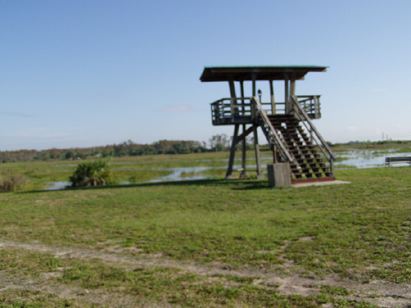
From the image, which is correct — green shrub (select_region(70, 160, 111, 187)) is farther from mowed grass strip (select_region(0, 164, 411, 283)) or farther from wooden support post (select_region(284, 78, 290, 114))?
wooden support post (select_region(284, 78, 290, 114))

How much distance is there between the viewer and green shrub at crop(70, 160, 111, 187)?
25234 millimetres

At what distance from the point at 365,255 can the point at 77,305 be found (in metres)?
4.16

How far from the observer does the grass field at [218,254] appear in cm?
466

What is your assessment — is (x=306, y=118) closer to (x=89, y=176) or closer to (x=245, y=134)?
(x=245, y=134)

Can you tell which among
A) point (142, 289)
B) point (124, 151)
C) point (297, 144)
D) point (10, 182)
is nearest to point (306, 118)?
point (297, 144)

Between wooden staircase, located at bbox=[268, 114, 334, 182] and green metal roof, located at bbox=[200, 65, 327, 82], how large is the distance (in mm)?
2292

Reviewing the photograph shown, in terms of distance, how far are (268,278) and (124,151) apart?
457 feet

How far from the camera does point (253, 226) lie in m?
8.25

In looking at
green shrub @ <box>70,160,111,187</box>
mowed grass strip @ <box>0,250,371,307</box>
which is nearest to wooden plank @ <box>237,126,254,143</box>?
green shrub @ <box>70,160,111,187</box>

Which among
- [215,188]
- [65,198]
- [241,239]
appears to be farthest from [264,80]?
[241,239]

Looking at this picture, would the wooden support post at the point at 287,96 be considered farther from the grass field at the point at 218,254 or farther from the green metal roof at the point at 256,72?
the grass field at the point at 218,254

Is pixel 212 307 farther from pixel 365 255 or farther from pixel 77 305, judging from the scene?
pixel 365 255

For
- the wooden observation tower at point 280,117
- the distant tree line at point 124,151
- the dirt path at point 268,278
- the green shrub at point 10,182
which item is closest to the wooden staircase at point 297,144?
the wooden observation tower at point 280,117

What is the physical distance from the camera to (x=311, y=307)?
419 centimetres
